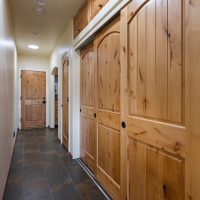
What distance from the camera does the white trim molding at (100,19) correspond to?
1.65 m

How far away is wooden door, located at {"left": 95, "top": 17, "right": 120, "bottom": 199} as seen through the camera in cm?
181

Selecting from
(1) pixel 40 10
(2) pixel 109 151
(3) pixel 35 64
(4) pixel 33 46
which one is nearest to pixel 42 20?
(1) pixel 40 10

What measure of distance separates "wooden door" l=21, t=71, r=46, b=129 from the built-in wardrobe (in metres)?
4.66

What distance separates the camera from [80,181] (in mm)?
2303

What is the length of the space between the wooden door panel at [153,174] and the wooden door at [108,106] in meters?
0.35

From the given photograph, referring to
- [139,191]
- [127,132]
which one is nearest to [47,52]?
[127,132]

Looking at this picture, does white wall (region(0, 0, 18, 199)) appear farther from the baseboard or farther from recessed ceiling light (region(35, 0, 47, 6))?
the baseboard

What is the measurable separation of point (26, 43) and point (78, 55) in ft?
8.11

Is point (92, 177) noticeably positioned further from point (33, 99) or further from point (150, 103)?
point (33, 99)

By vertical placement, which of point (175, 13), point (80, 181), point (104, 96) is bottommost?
point (80, 181)

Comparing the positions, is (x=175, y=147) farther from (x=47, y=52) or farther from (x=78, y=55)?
(x=47, y=52)

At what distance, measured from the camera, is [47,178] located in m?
2.40

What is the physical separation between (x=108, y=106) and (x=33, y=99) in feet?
15.8

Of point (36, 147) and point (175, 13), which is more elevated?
point (175, 13)
